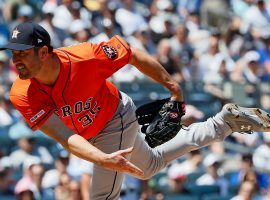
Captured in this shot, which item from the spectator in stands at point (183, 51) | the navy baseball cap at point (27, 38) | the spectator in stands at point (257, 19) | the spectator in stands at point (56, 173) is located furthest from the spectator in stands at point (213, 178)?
the navy baseball cap at point (27, 38)

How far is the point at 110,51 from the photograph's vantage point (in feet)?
20.1

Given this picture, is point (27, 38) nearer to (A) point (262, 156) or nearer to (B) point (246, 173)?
(B) point (246, 173)

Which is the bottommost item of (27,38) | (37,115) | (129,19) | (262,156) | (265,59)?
(265,59)

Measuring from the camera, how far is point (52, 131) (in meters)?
5.71

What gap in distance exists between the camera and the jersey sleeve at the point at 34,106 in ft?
18.9

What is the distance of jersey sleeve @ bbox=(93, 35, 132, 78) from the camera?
19.9 feet

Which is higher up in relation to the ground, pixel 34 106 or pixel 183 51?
pixel 34 106

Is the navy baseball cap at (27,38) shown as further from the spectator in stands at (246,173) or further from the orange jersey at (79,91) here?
the spectator in stands at (246,173)

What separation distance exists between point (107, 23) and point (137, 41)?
532 mm

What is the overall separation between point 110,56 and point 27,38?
0.72 metres

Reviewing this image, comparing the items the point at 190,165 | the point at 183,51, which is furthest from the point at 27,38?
A: the point at 183,51

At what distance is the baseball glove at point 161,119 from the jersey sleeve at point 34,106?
0.90 m

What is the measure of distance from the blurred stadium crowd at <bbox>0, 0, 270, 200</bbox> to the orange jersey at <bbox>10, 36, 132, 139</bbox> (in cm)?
244

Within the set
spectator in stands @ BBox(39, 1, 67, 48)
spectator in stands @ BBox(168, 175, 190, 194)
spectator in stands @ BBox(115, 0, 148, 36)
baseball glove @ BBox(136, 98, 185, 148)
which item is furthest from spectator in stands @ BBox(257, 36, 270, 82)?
baseball glove @ BBox(136, 98, 185, 148)
